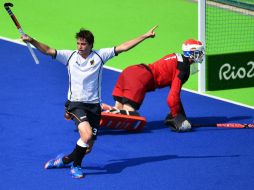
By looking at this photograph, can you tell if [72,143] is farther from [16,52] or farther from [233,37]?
[233,37]

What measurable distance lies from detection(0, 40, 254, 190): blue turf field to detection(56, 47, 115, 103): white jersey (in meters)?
1.01

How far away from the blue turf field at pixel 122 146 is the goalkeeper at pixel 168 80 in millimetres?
302

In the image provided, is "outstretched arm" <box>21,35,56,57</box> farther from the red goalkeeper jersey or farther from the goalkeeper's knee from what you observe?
the goalkeeper's knee

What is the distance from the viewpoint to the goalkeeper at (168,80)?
12211 mm

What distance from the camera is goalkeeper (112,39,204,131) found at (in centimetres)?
1221

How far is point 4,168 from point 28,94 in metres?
3.53

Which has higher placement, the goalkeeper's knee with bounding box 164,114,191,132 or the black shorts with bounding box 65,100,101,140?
the black shorts with bounding box 65,100,101,140

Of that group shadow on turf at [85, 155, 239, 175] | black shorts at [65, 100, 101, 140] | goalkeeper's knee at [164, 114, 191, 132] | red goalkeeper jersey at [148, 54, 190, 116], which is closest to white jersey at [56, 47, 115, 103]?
black shorts at [65, 100, 101, 140]

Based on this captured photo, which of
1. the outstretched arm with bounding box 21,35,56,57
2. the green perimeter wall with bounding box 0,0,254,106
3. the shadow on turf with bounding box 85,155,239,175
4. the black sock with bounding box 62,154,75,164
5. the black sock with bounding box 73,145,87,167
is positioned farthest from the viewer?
the green perimeter wall with bounding box 0,0,254,106

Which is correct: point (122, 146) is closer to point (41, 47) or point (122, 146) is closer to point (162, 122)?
point (162, 122)

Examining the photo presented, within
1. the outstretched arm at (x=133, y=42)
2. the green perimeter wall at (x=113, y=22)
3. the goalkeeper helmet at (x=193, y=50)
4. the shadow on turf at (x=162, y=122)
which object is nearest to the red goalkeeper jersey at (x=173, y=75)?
the goalkeeper helmet at (x=193, y=50)

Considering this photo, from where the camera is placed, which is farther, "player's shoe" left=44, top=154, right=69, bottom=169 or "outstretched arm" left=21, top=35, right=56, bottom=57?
"player's shoe" left=44, top=154, right=69, bottom=169

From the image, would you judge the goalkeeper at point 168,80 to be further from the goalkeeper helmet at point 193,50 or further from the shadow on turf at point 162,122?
the shadow on turf at point 162,122

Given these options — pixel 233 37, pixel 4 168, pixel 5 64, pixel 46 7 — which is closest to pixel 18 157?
pixel 4 168
